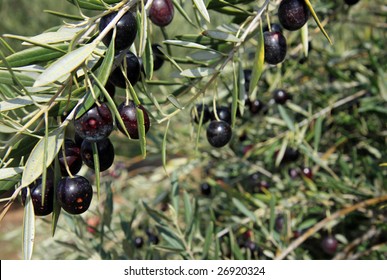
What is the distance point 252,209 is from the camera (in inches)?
57.0

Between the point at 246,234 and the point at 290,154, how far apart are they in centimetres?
25

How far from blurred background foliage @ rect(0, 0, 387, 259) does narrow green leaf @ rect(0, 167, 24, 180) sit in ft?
1.77

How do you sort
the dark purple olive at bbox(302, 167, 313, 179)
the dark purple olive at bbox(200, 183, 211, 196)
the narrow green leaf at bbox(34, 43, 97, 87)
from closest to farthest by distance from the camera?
the narrow green leaf at bbox(34, 43, 97, 87) < the dark purple olive at bbox(302, 167, 313, 179) < the dark purple olive at bbox(200, 183, 211, 196)

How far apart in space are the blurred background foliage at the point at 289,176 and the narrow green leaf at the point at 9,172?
54 cm

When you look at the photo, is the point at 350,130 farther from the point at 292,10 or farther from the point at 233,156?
the point at 292,10

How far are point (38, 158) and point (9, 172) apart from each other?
0.05 meters

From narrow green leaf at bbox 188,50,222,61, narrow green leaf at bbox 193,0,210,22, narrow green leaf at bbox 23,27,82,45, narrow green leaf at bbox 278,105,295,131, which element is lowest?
narrow green leaf at bbox 278,105,295,131

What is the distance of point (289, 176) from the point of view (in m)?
1.54

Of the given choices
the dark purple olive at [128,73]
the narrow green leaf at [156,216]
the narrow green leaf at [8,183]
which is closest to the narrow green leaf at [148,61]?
the dark purple olive at [128,73]

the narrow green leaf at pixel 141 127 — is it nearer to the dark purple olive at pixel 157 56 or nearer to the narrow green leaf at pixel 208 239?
the dark purple olive at pixel 157 56

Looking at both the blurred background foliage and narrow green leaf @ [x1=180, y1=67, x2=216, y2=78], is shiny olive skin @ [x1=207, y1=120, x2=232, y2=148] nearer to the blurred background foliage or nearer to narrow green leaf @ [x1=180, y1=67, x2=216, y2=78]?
narrow green leaf @ [x1=180, y1=67, x2=216, y2=78]

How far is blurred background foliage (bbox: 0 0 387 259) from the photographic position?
1250 mm

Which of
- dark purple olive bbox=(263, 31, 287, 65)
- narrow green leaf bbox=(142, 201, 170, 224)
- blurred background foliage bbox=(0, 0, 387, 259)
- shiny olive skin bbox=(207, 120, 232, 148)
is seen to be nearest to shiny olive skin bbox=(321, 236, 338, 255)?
blurred background foliage bbox=(0, 0, 387, 259)
